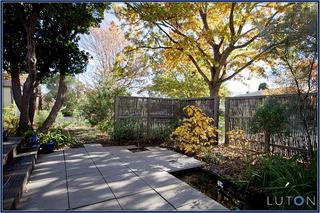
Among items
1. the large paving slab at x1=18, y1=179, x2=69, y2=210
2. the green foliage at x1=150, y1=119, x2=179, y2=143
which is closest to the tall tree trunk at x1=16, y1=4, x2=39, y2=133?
the large paving slab at x1=18, y1=179, x2=69, y2=210

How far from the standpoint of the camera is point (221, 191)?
2.91 meters

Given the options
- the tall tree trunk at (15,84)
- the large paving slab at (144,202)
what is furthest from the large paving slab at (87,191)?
the tall tree trunk at (15,84)

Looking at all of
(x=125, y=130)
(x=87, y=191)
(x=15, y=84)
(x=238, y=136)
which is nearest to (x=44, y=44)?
(x=15, y=84)

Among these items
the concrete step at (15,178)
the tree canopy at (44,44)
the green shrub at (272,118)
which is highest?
the tree canopy at (44,44)

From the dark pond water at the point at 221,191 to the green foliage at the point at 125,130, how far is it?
2920 mm

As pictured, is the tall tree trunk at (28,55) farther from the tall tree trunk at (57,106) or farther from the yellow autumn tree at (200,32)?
the yellow autumn tree at (200,32)

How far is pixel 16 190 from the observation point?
91.5 inches

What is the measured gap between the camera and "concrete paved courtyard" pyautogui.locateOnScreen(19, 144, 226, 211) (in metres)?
2.34

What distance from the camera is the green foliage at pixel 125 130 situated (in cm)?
607

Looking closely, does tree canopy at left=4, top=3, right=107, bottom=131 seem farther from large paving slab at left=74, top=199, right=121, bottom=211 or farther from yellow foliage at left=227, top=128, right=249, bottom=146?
yellow foliage at left=227, top=128, right=249, bottom=146

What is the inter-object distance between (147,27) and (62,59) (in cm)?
347

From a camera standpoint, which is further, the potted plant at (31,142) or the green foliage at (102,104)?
the green foliage at (102,104)

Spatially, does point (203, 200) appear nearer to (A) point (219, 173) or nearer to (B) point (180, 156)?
(A) point (219, 173)

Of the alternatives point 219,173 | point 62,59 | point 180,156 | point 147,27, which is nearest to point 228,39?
point 147,27
